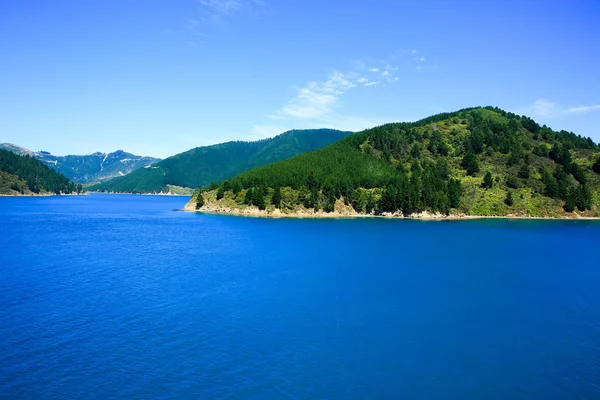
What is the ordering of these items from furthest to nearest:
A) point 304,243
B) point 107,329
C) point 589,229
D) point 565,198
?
point 565,198, point 589,229, point 304,243, point 107,329

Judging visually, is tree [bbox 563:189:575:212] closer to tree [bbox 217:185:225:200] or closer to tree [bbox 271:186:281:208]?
tree [bbox 271:186:281:208]

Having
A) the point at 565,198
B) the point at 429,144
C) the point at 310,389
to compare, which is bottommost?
the point at 310,389

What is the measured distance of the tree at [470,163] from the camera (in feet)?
529

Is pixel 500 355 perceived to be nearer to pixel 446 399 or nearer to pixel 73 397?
pixel 446 399

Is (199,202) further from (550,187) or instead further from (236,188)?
(550,187)

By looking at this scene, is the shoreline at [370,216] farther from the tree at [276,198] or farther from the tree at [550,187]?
the tree at [550,187]

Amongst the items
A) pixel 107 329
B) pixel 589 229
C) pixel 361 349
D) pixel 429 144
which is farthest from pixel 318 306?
pixel 429 144

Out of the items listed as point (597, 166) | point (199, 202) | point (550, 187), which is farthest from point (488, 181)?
point (199, 202)

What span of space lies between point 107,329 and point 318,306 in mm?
18186

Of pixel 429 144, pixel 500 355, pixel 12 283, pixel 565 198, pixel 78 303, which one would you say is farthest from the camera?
pixel 429 144

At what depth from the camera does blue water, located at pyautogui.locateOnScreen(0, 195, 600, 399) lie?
23859 millimetres

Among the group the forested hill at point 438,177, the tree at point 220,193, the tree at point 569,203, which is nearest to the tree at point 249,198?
the forested hill at point 438,177

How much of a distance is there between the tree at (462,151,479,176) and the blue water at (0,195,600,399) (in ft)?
317

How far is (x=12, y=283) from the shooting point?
42781 mm
